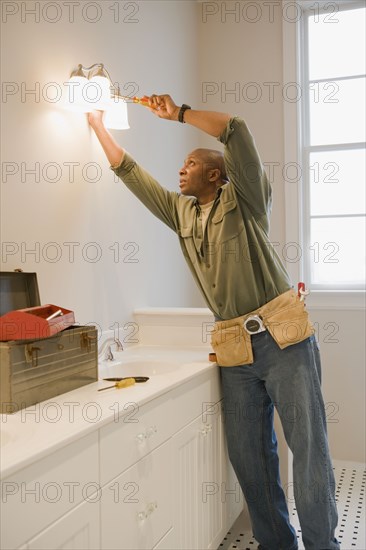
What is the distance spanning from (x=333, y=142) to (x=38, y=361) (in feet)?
8.21

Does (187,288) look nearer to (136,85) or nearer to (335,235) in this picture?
(335,235)

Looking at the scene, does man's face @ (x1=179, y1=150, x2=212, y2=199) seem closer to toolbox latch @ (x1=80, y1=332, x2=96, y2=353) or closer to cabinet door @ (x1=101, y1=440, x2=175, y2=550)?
toolbox latch @ (x1=80, y1=332, x2=96, y2=353)

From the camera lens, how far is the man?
1.99m

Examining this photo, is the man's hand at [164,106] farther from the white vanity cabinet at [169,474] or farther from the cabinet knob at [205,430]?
the cabinet knob at [205,430]

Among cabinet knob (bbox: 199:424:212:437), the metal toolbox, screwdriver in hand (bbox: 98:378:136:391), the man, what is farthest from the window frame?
the metal toolbox

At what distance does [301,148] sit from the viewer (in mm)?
3396

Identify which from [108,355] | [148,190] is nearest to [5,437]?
[108,355]

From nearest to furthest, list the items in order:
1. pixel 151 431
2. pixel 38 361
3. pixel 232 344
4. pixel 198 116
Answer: pixel 38 361 < pixel 151 431 < pixel 198 116 < pixel 232 344

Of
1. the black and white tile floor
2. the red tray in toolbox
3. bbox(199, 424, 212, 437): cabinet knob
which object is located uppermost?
the red tray in toolbox

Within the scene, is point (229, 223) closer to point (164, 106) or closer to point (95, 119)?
point (164, 106)

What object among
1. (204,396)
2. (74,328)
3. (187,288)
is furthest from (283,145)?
(74,328)

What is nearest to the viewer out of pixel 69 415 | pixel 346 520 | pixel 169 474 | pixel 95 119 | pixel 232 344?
pixel 69 415

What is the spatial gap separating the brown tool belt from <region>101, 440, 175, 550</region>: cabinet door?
479 mm

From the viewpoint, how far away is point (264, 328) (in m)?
2.03
